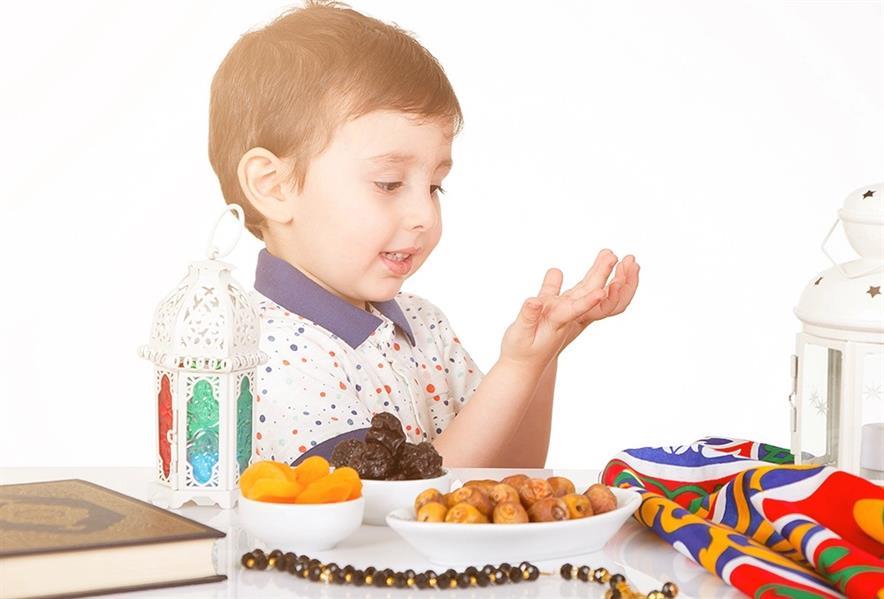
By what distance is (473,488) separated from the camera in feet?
3.09

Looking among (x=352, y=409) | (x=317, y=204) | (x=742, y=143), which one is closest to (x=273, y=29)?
(x=317, y=204)

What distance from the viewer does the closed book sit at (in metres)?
0.84

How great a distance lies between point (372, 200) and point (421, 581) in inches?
31.7

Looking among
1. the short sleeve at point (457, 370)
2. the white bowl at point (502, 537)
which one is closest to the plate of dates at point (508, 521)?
the white bowl at point (502, 537)

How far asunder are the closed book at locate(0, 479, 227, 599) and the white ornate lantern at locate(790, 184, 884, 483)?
1.77ft

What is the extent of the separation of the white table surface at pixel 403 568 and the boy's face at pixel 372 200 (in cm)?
57

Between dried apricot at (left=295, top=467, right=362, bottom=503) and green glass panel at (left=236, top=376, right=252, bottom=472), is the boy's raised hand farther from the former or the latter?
dried apricot at (left=295, top=467, right=362, bottom=503)

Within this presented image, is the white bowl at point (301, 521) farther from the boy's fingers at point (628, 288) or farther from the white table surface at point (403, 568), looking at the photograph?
the boy's fingers at point (628, 288)

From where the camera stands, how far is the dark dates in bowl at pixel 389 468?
1.04 meters

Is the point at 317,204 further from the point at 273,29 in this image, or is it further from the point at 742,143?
the point at 742,143

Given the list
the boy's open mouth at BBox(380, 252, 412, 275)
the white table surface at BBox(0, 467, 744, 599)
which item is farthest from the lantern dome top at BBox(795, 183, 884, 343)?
the boy's open mouth at BBox(380, 252, 412, 275)

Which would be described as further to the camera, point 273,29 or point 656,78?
point 656,78

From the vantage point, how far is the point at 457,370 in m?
1.88

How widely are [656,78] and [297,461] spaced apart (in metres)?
2.49
